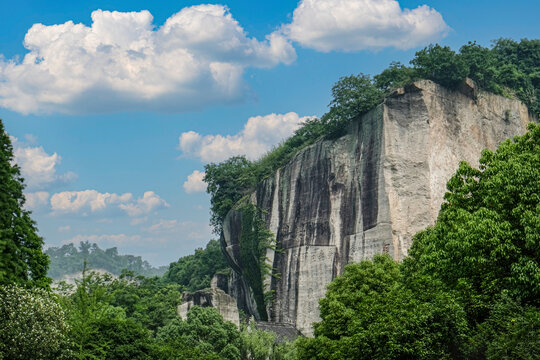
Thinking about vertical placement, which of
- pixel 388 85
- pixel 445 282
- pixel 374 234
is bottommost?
pixel 445 282

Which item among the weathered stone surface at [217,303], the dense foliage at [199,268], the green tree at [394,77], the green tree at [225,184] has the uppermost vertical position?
the green tree at [394,77]

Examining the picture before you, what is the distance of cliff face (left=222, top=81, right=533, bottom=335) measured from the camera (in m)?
40.9

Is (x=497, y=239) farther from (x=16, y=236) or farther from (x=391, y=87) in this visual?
(x=391, y=87)

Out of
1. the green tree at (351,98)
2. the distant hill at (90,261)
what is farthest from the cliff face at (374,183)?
the distant hill at (90,261)

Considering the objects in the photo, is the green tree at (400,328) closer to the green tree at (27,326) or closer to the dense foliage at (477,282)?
the dense foliage at (477,282)

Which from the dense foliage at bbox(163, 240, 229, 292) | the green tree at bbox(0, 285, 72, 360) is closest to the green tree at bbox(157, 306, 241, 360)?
the green tree at bbox(0, 285, 72, 360)

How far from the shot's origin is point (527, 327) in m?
18.0

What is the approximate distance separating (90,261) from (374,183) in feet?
452

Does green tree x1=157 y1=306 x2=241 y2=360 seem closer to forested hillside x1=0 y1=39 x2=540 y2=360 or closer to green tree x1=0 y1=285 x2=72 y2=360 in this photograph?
forested hillside x1=0 y1=39 x2=540 y2=360

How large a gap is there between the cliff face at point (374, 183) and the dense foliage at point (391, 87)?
2.95 ft

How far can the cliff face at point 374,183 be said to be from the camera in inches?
1612

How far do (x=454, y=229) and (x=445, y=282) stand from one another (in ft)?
5.37

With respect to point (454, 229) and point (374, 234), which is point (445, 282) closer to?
point (454, 229)

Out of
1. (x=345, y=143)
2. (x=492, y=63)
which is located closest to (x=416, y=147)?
(x=345, y=143)
